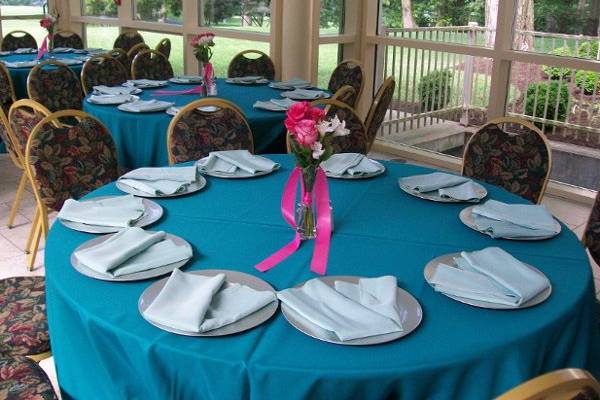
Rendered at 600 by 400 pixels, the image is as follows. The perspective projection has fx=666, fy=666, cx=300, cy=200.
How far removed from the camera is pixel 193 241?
1.85 metres

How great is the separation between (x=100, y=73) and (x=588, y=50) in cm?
348

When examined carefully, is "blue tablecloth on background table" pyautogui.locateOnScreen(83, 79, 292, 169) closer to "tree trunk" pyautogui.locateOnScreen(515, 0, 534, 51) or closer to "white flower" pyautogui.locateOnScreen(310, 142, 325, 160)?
"white flower" pyautogui.locateOnScreen(310, 142, 325, 160)

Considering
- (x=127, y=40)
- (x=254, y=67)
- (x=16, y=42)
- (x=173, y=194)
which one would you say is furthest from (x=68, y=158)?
(x=16, y=42)

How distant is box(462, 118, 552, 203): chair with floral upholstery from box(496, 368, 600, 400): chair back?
69.7 inches

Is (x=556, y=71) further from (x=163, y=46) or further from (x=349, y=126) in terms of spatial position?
(x=163, y=46)

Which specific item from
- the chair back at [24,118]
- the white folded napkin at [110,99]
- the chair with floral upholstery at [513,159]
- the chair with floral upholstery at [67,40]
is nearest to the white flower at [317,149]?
the chair with floral upholstery at [513,159]

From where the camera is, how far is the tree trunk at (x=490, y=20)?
493cm

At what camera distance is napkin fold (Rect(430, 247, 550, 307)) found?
60.4 inches

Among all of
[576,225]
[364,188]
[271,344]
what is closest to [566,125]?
[576,225]

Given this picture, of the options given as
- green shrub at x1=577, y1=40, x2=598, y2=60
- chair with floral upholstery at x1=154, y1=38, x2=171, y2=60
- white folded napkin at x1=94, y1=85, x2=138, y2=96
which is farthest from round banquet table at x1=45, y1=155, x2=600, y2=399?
chair with floral upholstery at x1=154, y1=38, x2=171, y2=60

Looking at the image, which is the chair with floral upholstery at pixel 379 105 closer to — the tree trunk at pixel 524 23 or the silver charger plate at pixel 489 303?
the tree trunk at pixel 524 23

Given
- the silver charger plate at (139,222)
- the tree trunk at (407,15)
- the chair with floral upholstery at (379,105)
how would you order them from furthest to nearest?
the tree trunk at (407,15)
the chair with floral upholstery at (379,105)
the silver charger plate at (139,222)

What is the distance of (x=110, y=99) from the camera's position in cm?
380

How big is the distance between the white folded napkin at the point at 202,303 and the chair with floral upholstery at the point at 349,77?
3343mm
